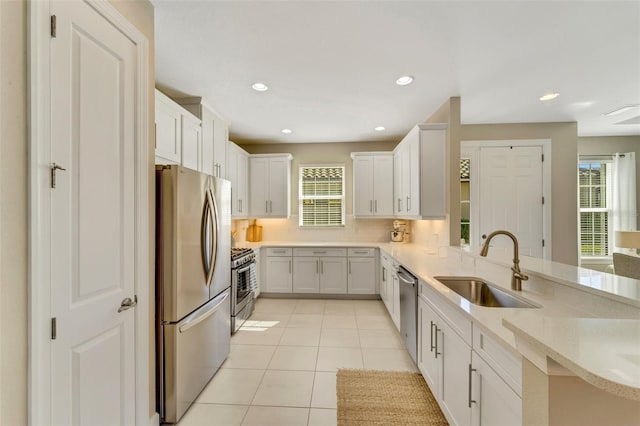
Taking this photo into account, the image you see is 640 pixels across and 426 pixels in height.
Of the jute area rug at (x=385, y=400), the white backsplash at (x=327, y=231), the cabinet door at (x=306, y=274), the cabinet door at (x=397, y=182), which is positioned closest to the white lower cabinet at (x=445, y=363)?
the jute area rug at (x=385, y=400)

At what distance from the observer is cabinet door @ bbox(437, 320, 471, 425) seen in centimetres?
143

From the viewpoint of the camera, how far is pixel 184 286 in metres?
1.85

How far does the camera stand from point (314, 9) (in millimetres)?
1644

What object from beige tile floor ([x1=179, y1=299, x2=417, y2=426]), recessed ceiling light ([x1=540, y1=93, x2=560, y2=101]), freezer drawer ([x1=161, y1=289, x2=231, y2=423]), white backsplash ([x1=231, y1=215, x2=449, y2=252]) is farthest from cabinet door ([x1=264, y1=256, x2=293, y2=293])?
recessed ceiling light ([x1=540, y1=93, x2=560, y2=101])

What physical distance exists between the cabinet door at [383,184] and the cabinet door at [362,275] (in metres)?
0.85

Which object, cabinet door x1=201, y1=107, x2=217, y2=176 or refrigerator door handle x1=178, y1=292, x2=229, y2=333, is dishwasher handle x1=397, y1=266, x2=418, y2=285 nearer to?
refrigerator door handle x1=178, y1=292, x2=229, y2=333

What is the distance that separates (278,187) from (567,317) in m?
3.98

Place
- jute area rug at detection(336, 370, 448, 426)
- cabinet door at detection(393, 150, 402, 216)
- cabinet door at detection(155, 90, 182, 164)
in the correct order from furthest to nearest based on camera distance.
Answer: cabinet door at detection(393, 150, 402, 216) → cabinet door at detection(155, 90, 182, 164) → jute area rug at detection(336, 370, 448, 426)

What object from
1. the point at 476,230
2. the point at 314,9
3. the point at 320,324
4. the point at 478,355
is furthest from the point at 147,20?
the point at 476,230

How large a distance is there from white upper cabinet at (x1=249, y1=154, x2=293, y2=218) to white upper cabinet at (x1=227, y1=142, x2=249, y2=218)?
0.41 ft

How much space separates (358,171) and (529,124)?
8.40ft

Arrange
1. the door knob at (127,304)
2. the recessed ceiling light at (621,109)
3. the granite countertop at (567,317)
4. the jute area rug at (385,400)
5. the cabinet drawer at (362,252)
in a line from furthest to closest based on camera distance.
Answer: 1. the cabinet drawer at (362,252)
2. the recessed ceiling light at (621,109)
3. the jute area rug at (385,400)
4. the door knob at (127,304)
5. the granite countertop at (567,317)

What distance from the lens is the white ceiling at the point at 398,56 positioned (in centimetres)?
168

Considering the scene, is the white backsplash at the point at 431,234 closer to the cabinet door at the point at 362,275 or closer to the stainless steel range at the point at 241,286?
the cabinet door at the point at 362,275
